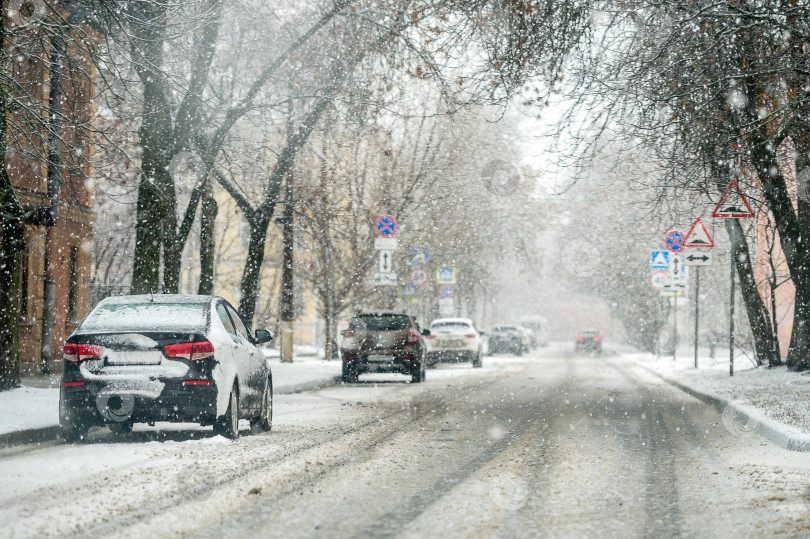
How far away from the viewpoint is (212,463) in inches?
365

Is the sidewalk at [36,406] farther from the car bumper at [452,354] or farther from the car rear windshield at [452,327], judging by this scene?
the car rear windshield at [452,327]

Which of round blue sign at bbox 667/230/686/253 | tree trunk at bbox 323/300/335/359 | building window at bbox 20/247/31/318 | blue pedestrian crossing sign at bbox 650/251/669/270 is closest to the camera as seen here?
building window at bbox 20/247/31/318

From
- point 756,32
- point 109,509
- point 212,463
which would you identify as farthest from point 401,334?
point 109,509

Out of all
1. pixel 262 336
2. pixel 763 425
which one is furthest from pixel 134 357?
pixel 763 425

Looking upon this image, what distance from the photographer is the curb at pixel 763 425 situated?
422 inches

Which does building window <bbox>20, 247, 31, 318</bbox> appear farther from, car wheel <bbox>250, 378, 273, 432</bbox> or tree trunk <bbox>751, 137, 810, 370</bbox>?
tree trunk <bbox>751, 137, 810, 370</bbox>

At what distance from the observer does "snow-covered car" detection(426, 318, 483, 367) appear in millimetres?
36062

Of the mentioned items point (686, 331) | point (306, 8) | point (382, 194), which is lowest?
point (686, 331)

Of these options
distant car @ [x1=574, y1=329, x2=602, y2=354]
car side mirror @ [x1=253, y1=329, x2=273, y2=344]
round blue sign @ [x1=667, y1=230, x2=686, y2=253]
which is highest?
round blue sign @ [x1=667, y1=230, x2=686, y2=253]

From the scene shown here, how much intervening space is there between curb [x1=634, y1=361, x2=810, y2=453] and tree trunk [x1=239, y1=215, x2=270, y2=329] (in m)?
11.0

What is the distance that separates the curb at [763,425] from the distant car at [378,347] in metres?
7.14

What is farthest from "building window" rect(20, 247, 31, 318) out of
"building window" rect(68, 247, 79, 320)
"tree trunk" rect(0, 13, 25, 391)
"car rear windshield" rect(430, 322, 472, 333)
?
"car rear windshield" rect(430, 322, 472, 333)

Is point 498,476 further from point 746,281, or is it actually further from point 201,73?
point 746,281

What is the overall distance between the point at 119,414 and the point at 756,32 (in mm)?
10395
